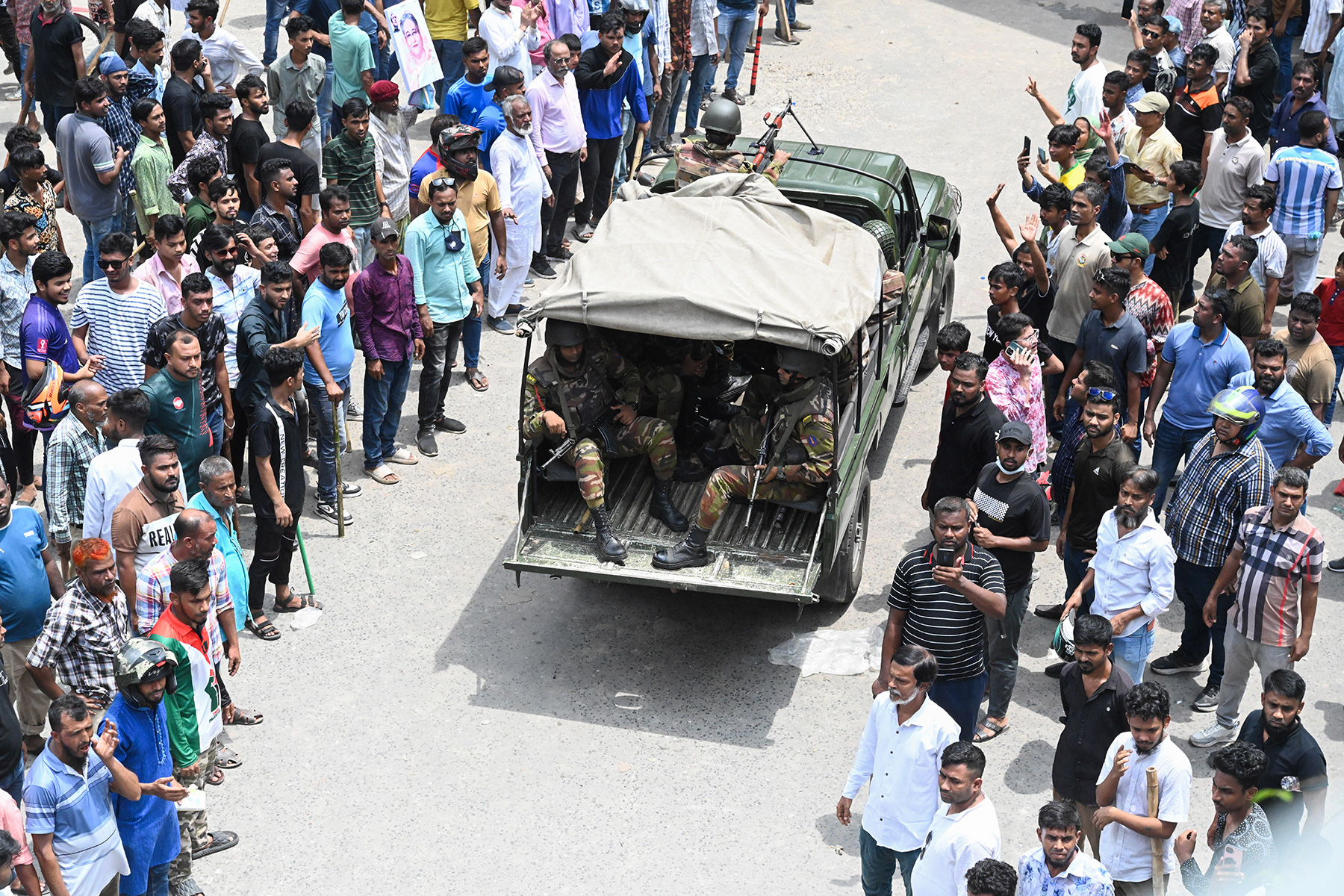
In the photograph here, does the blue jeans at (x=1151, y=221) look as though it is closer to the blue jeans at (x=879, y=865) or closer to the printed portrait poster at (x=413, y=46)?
the printed portrait poster at (x=413, y=46)

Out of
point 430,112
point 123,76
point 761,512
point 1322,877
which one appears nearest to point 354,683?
point 761,512

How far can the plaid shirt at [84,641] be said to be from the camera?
7047 mm

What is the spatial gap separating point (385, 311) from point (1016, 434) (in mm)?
4553

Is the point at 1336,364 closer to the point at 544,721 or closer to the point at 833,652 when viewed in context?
the point at 833,652

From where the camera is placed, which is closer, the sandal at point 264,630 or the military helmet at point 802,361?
the military helmet at point 802,361

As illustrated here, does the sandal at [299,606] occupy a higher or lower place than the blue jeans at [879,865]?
lower

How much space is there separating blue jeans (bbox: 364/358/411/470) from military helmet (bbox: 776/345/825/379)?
3.33m

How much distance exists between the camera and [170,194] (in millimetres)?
11242

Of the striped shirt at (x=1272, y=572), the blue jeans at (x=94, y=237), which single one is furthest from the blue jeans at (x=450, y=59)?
the striped shirt at (x=1272, y=572)

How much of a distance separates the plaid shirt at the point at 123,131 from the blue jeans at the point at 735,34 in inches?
285

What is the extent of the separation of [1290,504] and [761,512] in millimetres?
3044

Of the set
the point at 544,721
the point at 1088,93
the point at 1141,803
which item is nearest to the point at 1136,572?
the point at 1141,803

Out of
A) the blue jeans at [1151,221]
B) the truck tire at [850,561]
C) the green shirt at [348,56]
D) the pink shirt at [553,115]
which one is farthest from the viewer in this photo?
the green shirt at [348,56]

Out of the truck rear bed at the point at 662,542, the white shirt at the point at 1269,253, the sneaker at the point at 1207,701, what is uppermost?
the white shirt at the point at 1269,253
